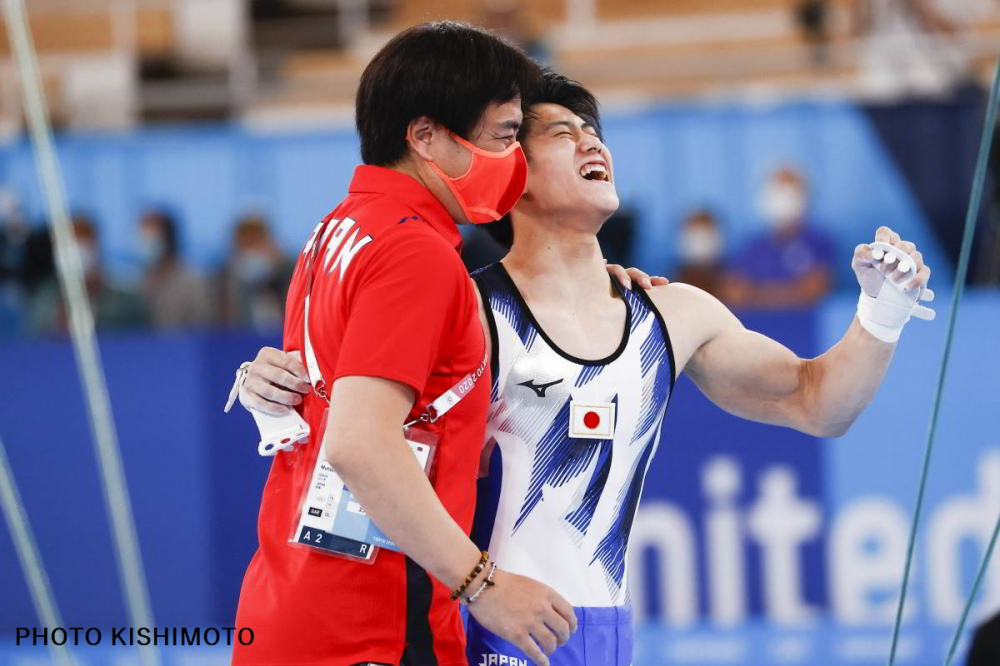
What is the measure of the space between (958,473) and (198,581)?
11.7ft

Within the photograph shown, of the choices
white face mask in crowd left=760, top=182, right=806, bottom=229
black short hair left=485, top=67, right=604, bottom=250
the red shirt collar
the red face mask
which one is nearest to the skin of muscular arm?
black short hair left=485, top=67, right=604, bottom=250

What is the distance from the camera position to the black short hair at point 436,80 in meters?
2.06

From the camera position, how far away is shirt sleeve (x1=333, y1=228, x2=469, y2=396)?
1.85 m

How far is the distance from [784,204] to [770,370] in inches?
154

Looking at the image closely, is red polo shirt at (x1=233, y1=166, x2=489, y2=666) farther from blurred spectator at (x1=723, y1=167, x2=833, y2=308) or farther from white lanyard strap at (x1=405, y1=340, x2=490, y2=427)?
blurred spectator at (x1=723, y1=167, x2=833, y2=308)

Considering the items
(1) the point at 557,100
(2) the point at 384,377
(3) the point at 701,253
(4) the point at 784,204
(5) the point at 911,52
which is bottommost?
(3) the point at 701,253

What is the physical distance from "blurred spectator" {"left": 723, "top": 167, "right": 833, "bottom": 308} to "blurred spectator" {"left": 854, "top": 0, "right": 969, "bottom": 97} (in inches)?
42.3

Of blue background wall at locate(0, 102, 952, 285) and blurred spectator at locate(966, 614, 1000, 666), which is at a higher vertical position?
blue background wall at locate(0, 102, 952, 285)

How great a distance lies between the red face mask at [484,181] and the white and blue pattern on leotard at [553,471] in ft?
1.25

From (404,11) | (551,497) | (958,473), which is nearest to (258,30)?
(404,11)

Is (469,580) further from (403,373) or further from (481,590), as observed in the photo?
(403,373)

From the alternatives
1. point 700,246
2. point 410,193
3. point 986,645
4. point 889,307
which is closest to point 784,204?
point 700,246

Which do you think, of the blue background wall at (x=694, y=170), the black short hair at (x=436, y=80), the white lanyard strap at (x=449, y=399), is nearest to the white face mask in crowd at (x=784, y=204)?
the blue background wall at (x=694, y=170)

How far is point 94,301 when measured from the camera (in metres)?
6.79
